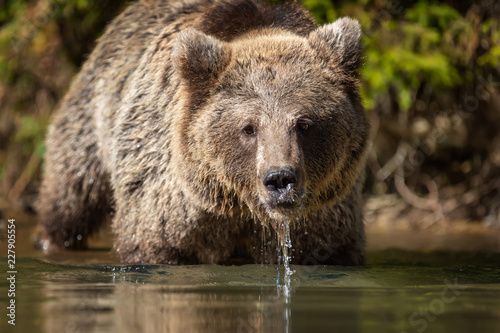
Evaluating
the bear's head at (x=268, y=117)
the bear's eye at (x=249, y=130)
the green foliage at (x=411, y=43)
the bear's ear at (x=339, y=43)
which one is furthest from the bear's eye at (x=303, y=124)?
the green foliage at (x=411, y=43)

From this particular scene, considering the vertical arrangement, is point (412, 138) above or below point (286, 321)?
above

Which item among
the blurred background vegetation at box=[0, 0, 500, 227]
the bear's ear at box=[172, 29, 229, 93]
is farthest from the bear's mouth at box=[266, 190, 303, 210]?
the blurred background vegetation at box=[0, 0, 500, 227]

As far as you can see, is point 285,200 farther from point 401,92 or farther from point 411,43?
point 411,43

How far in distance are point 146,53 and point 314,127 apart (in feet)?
7.08

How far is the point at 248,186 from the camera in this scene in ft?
16.4

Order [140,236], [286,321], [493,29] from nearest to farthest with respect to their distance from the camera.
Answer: [286,321] < [140,236] < [493,29]

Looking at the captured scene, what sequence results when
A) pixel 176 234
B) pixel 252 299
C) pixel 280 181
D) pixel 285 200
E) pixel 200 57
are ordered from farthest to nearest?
1. pixel 176 234
2. pixel 200 57
3. pixel 285 200
4. pixel 280 181
5. pixel 252 299

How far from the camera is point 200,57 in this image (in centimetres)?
520

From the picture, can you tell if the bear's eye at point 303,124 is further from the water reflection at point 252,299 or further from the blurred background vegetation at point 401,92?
the blurred background vegetation at point 401,92

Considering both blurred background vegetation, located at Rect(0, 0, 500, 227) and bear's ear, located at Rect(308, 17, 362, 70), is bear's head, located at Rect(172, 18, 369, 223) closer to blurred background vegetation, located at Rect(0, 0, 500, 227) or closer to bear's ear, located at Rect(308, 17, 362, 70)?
bear's ear, located at Rect(308, 17, 362, 70)

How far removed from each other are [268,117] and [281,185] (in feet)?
1.66

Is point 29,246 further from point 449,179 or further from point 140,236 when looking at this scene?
point 449,179

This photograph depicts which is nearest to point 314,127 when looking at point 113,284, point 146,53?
point 113,284

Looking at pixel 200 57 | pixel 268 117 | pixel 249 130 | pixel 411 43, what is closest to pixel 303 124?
pixel 268 117
